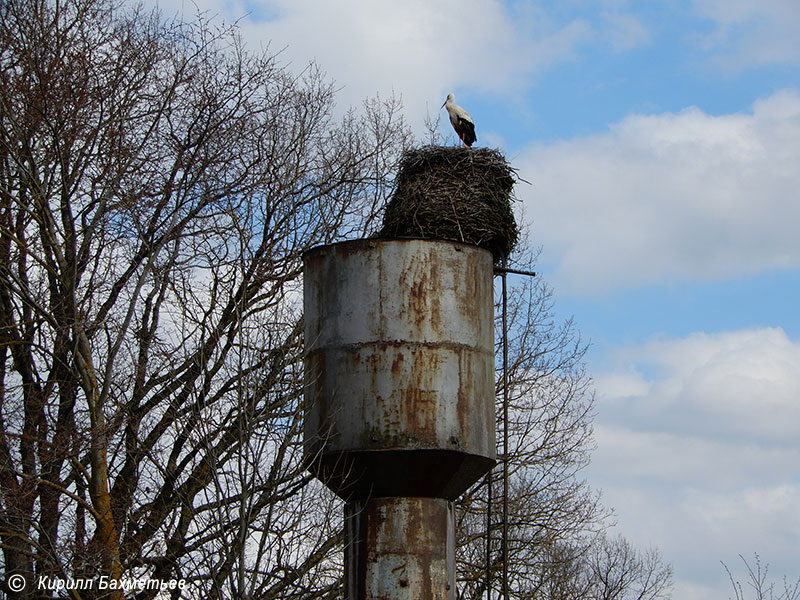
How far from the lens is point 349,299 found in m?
12.3

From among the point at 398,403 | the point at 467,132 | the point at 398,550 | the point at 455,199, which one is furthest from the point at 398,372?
the point at 467,132

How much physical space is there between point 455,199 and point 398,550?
4.12m

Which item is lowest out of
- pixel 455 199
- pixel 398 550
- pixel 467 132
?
pixel 398 550

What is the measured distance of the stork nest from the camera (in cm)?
1377

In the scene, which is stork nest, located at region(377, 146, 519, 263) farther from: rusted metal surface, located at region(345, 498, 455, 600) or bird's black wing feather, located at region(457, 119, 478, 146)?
rusted metal surface, located at region(345, 498, 455, 600)

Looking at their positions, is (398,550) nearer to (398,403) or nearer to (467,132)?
(398,403)

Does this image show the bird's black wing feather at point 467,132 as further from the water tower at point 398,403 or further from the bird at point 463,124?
the water tower at point 398,403

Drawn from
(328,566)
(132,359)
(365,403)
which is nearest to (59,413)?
(132,359)

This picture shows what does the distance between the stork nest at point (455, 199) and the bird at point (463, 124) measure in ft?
5.69

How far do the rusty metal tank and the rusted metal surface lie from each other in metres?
0.15

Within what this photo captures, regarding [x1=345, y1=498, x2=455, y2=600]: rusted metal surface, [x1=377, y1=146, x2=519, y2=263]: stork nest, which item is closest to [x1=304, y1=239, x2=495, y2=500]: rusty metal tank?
[x1=345, y1=498, x2=455, y2=600]: rusted metal surface

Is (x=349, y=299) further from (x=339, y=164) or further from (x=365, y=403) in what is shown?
(x=339, y=164)

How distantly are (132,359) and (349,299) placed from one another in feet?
23.7

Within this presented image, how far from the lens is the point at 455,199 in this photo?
551 inches
